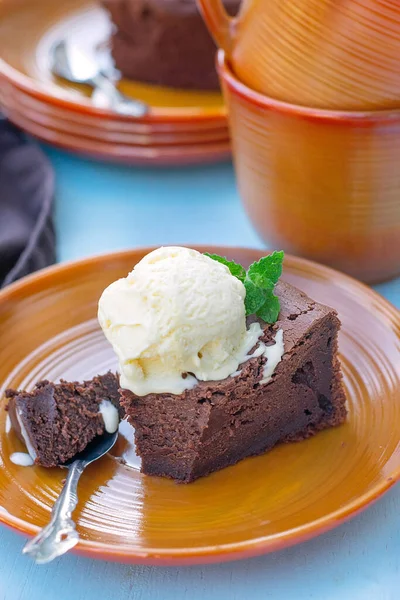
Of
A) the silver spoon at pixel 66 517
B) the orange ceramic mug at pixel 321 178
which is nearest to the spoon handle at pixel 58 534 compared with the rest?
the silver spoon at pixel 66 517

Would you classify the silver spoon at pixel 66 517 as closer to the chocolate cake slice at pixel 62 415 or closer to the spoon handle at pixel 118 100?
the chocolate cake slice at pixel 62 415

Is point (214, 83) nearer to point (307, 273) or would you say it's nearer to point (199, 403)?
point (307, 273)

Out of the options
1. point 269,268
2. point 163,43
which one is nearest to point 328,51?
point 269,268

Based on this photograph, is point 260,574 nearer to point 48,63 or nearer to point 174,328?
Result: point 174,328

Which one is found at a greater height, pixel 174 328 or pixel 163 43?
pixel 174 328

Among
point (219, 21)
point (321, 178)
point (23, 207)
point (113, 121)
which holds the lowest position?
point (23, 207)
